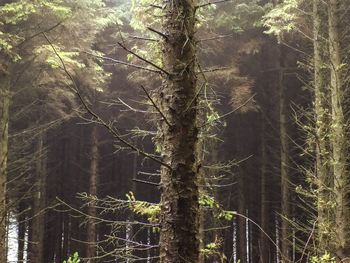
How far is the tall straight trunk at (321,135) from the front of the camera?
918 centimetres

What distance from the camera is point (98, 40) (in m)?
16.5

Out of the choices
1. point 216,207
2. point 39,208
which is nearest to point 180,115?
point 216,207

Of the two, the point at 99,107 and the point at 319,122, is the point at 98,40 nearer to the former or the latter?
the point at 99,107

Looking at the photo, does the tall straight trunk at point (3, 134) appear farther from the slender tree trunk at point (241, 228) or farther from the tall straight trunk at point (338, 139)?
the slender tree trunk at point (241, 228)

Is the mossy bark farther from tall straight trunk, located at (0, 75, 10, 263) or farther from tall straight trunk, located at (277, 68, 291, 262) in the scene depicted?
tall straight trunk, located at (277, 68, 291, 262)

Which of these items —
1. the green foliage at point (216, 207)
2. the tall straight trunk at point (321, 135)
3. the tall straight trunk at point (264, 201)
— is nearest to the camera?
the green foliage at point (216, 207)

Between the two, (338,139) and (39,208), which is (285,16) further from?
(39,208)

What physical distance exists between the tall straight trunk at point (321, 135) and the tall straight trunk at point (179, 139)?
609 centimetres

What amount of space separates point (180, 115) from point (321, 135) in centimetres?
772

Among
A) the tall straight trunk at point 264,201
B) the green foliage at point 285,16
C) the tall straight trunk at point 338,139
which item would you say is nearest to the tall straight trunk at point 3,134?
the green foliage at point 285,16

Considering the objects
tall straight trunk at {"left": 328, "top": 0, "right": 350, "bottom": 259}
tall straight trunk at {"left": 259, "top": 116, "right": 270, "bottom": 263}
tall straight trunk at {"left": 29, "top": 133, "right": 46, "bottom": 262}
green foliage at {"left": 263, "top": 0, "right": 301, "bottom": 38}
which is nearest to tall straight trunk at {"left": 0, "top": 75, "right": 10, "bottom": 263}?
tall straight trunk at {"left": 29, "top": 133, "right": 46, "bottom": 262}

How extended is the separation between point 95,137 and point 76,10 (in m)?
6.14

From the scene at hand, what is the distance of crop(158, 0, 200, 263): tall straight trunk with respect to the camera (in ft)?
10.2

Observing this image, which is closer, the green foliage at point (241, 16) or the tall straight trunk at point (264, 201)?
the green foliage at point (241, 16)
